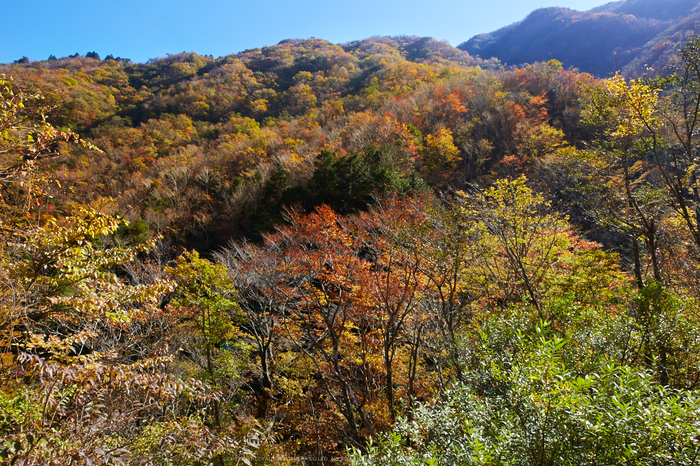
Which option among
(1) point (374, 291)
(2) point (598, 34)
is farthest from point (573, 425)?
(2) point (598, 34)

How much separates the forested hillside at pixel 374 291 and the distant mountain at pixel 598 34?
135ft

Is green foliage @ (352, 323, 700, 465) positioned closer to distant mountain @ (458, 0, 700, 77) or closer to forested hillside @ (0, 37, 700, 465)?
forested hillside @ (0, 37, 700, 465)

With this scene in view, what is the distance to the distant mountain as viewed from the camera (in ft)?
183

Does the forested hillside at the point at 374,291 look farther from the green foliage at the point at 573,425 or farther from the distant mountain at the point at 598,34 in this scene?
the distant mountain at the point at 598,34

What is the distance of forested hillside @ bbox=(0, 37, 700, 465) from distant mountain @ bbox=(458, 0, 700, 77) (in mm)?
41067

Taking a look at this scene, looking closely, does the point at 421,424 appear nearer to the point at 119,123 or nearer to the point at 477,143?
the point at 477,143

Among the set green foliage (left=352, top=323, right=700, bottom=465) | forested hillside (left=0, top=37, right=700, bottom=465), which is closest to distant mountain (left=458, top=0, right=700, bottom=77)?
forested hillside (left=0, top=37, right=700, bottom=465)

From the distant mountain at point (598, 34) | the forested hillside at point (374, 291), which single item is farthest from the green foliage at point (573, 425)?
the distant mountain at point (598, 34)

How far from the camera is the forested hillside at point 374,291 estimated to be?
2953mm

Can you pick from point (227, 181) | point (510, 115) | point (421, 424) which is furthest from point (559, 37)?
point (421, 424)

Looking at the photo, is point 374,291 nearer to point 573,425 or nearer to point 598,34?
point 573,425

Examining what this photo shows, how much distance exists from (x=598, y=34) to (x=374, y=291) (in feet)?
310

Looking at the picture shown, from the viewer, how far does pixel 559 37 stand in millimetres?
79312

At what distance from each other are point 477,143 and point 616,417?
1077 inches
